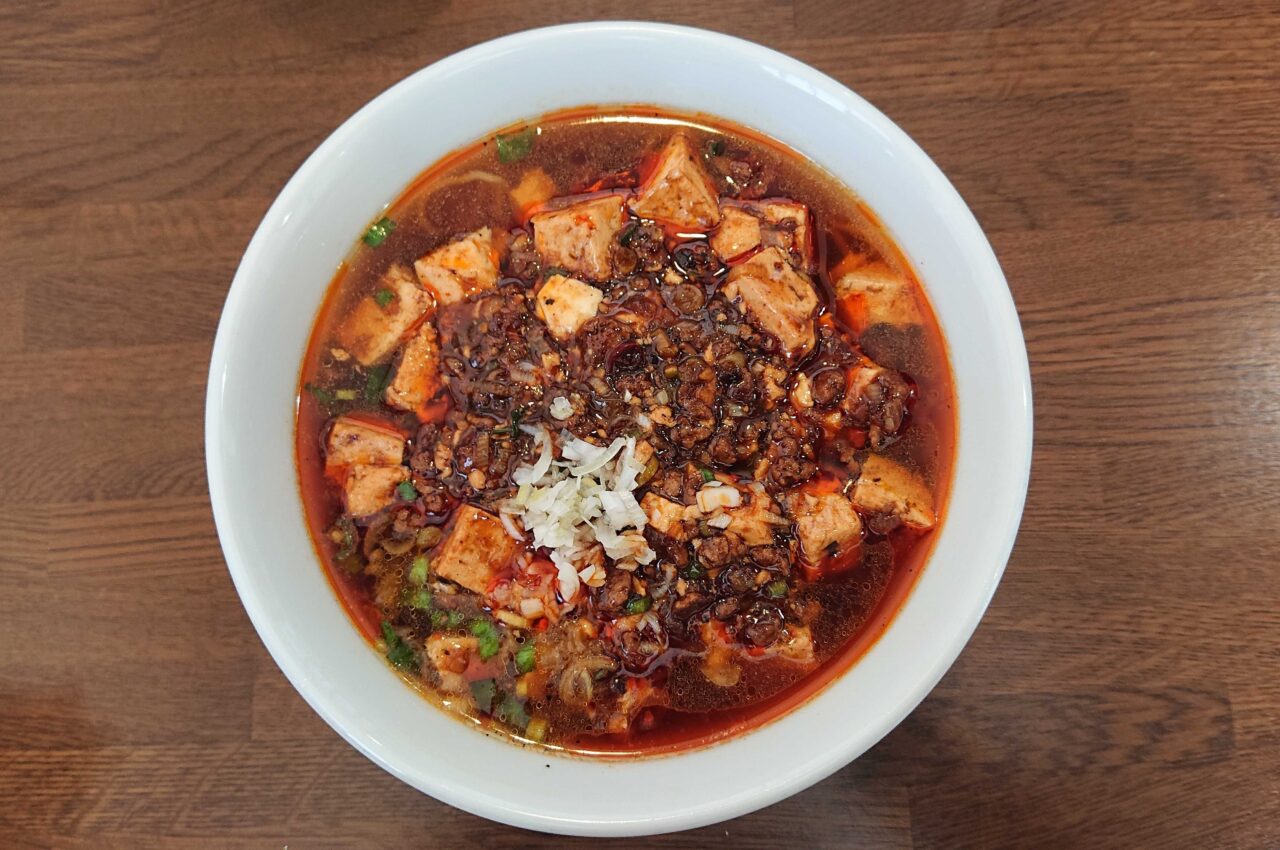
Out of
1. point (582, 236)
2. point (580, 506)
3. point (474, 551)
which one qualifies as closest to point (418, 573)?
point (474, 551)

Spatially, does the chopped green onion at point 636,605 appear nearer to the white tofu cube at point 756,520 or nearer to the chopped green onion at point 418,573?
the white tofu cube at point 756,520

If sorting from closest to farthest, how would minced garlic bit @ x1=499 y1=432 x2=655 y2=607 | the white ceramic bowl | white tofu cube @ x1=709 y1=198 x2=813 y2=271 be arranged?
the white ceramic bowl, minced garlic bit @ x1=499 y1=432 x2=655 y2=607, white tofu cube @ x1=709 y1=198 x2=813 y2=271

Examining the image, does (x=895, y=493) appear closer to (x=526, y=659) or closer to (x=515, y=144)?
(x=526, y=659)

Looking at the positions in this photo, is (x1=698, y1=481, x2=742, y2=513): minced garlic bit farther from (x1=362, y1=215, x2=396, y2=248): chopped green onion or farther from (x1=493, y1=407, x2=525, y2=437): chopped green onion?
(x1=362, y1=215, x2=396, y2=248): chopped green onion

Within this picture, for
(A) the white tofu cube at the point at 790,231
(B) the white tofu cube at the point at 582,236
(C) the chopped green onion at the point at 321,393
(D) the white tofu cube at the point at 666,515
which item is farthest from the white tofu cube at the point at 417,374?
(A) the white tofu cube at the point at 790,231

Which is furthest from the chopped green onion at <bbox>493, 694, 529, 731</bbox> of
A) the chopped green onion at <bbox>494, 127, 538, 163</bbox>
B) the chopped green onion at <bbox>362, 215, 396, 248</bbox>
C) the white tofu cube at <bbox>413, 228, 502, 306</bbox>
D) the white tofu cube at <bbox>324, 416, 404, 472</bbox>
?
the chopped green onion at <bbox>494, 127, 538, 163</bbox>

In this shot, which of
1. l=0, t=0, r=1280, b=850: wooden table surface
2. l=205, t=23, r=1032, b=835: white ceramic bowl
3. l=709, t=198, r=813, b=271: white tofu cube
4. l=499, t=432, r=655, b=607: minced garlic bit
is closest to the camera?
l=205, t=23, r=1032, b=835: white ceramic bowl
